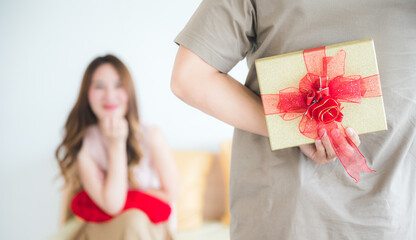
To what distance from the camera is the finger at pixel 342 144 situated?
0.51m

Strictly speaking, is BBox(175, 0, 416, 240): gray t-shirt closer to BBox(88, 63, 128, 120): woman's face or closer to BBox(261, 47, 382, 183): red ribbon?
BBox(261, 47, 382, 183): red ribbon

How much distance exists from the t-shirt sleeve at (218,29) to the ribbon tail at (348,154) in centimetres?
21

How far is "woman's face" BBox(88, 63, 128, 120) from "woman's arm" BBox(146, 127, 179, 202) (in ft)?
0.70

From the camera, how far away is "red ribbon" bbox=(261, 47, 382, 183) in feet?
1.67

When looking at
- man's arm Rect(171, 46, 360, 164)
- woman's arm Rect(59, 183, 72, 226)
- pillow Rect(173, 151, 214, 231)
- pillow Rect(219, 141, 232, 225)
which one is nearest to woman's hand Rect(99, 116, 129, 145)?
woman's arm Rect(59, 183, 72, 226)

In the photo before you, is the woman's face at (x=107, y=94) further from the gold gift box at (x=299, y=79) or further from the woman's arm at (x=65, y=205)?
the gold gift box at (x=299, y=79)

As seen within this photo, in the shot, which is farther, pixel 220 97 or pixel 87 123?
pixel 87 123

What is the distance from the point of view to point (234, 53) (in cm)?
54

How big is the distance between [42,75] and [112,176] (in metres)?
0.99

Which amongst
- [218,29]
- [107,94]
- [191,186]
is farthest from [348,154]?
[191,186]

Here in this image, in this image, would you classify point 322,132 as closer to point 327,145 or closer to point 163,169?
point 327,145

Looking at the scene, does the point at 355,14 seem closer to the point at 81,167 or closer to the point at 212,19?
the point at 212,19

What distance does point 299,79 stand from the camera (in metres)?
0.53

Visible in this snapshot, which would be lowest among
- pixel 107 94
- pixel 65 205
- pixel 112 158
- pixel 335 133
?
pixel 65 205
